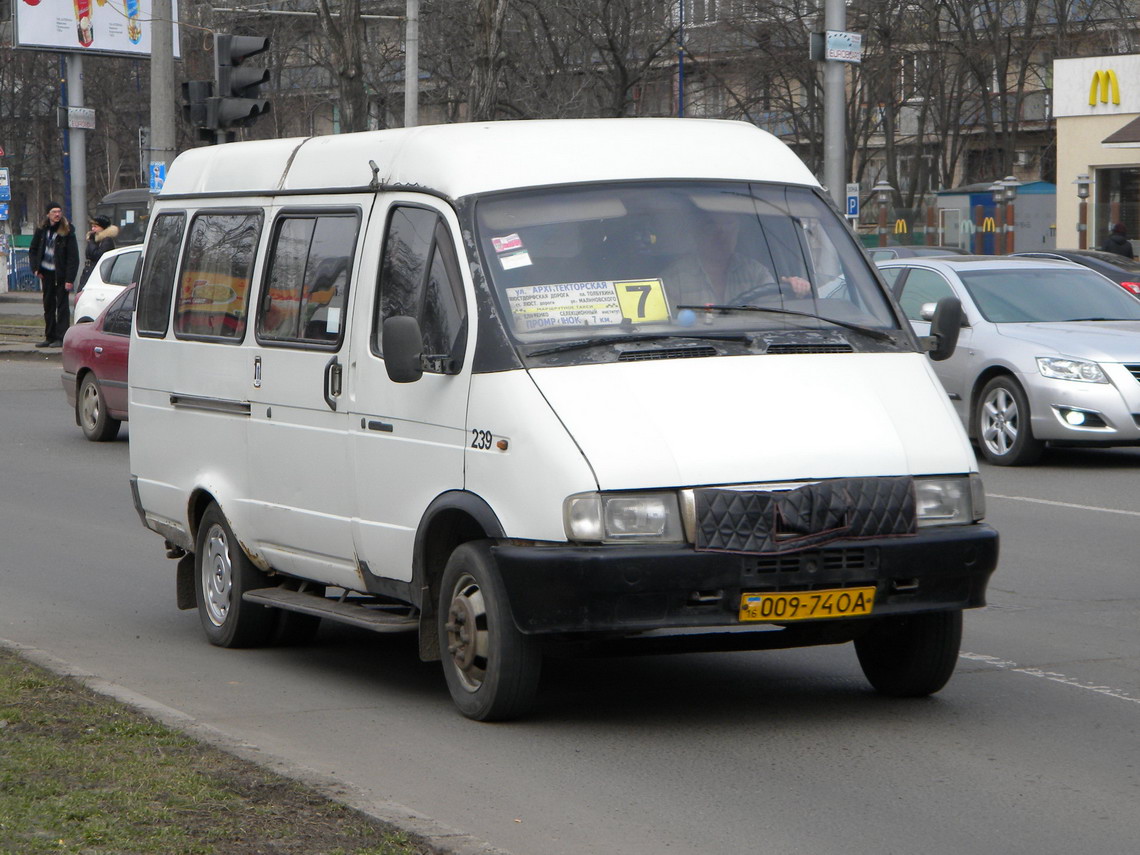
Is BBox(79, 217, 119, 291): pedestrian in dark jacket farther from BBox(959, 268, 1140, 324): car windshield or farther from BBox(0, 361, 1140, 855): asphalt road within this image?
BBox(0, 361, 1140, 855): asphalt road

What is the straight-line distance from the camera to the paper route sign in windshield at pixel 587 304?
6.54 m

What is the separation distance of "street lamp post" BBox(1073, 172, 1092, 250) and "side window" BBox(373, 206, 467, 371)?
1380 inches

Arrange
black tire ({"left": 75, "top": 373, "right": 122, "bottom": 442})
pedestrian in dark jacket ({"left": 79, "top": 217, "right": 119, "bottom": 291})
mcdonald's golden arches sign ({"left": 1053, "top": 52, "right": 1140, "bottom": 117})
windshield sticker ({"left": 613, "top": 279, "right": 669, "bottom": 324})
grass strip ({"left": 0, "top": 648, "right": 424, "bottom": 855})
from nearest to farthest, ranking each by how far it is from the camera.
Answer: grass strip ({"left": 0, "top": 648, "right": 424, "bottom": 855})
windshield sticker ({"left": 613, "top": 279, "right": 669, "bottom": 324})
black tire ({"left": 75, "top": 373, "right": 122, "bottom": 442})
pedestrian in dark jacket ({"left": 79, "top": 217, "right": 119, "bottom": 291})
mcdonald's golden arches sign ({"left": 1053, "top": 52, "right": 1140, "bottom": 117})

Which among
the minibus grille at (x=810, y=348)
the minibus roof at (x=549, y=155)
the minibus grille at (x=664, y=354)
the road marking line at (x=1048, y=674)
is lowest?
the road marking line at (x=1048, y=674)

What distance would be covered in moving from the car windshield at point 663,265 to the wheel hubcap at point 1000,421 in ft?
26.5

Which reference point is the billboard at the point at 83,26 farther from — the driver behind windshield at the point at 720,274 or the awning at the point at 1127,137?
the driver behind windshield at the point at 720,274

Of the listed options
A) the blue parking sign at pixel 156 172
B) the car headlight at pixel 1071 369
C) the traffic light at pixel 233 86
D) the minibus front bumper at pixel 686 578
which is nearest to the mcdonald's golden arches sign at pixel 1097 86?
the blue parking sign at pixel 156 172

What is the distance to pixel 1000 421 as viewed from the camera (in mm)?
15008

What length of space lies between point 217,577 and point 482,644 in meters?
2.38

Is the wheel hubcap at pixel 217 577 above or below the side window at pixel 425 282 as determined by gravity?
below

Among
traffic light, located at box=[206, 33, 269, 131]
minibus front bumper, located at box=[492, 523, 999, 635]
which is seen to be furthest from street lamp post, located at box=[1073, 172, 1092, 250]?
minibus front bumper, located at box=[492, 523, 999, 635]

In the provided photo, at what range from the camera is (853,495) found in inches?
241

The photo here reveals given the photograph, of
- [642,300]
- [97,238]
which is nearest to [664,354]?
[642,300]

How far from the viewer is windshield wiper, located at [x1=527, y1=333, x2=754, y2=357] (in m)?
6.39
